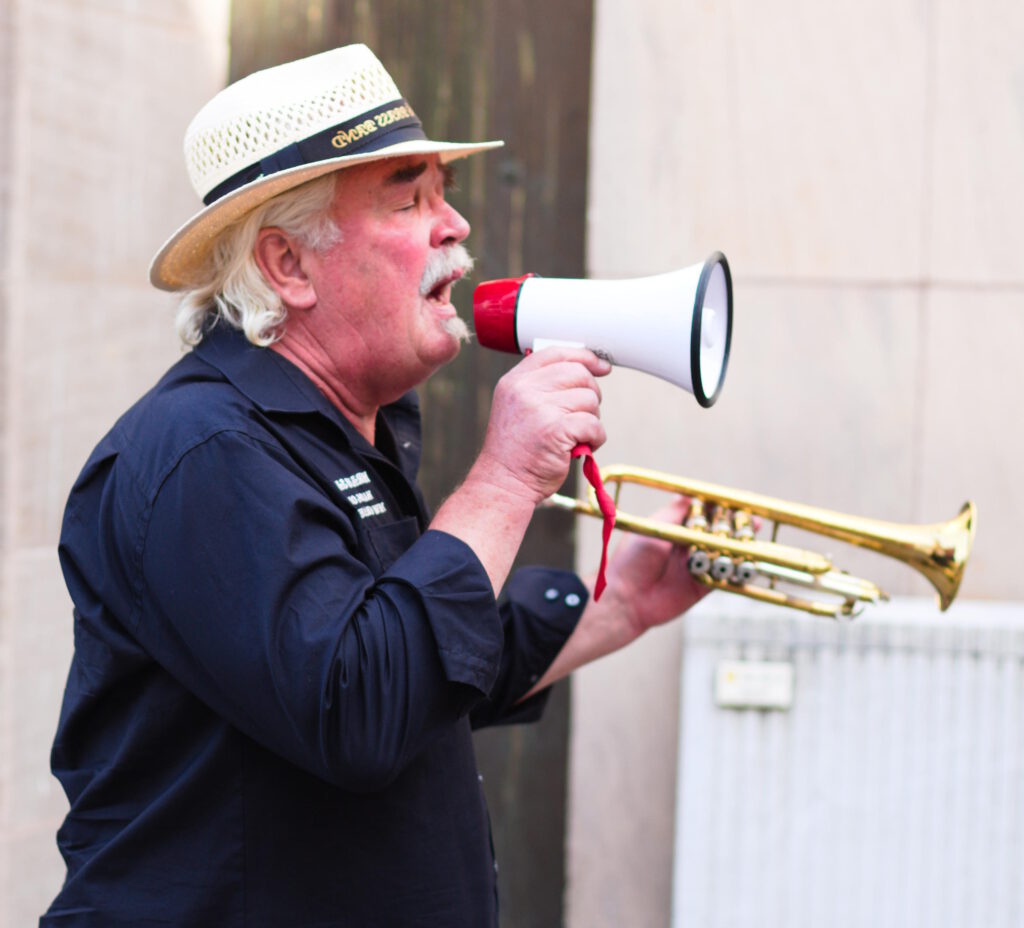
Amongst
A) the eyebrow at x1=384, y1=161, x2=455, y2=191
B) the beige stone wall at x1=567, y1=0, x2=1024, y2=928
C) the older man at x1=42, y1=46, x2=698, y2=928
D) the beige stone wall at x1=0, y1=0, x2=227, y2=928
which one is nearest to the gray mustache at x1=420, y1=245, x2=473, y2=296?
the older man at x1=42, y1=46, x2=698, y2=928

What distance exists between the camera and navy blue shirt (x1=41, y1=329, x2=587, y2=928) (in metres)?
1.47

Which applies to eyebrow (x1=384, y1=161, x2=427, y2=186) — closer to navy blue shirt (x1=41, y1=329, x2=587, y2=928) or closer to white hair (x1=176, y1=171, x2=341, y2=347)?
white hair (x1=176, y1=171, x2=341, y2=347)

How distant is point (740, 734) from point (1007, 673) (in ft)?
2.12

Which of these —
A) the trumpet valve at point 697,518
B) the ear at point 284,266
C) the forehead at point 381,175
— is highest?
the forehead at point 381,175

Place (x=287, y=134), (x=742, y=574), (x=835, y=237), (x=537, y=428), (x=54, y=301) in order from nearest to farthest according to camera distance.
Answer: (x=537, y=428)
(x=287, y=134)
(x=742, y=574)
(x=54, y=301)
(x=835, y=237)

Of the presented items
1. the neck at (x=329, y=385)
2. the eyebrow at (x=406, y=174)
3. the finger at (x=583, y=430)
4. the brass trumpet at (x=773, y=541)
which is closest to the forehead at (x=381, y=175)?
the eyebrow at (x=406, y=174)

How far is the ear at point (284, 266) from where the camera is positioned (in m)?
1.86

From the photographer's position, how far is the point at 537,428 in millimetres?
1652

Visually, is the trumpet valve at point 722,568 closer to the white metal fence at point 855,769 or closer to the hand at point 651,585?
the hand at point 651,585

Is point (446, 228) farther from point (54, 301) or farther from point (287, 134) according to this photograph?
point (54, 301)

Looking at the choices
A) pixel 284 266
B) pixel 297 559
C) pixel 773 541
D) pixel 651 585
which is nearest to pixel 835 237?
pixel 773 541

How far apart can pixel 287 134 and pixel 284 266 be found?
0.64 feet

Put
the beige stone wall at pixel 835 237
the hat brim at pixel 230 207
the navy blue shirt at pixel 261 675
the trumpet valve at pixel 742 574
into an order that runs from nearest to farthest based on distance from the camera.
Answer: the navy blue shirt at pixel 261 675
the hat brim at pixel 230 207
the trumpet valve at pixel 742 574
the beige stone wall at pixel 835 237

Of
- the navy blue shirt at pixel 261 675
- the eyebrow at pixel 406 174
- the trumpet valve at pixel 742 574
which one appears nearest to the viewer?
the navy blue shirt at pixel 261 675
